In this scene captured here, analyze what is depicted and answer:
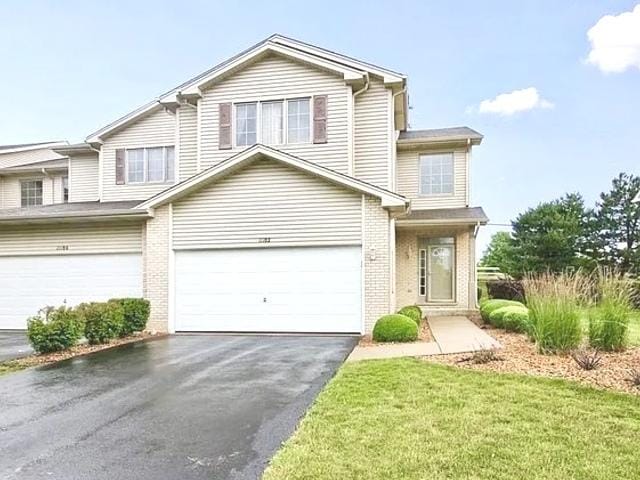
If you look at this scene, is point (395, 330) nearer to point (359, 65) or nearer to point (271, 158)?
point (271, 158)

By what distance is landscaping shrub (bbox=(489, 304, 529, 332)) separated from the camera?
38.3 ft

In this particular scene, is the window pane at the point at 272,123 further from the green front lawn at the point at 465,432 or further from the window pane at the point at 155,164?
the green front lawn at the point at 465,432

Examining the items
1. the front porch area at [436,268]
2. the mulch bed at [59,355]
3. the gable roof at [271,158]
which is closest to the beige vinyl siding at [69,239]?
the gable roof at [271,158]

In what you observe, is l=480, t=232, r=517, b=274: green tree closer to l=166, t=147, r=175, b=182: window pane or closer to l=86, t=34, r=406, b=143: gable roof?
l=86, t=34, r=406, b=143: gable roof

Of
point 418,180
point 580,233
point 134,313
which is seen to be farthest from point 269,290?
point 580,233

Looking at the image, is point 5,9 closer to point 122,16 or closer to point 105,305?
point 122,16

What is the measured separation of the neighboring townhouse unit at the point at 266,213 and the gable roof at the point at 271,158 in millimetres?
38

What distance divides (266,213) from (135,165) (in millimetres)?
6988

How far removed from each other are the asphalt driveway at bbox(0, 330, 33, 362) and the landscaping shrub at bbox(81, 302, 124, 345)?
120cm

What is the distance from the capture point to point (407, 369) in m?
7.82

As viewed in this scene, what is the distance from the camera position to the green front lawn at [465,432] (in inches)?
161

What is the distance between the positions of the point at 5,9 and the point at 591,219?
26779 mm

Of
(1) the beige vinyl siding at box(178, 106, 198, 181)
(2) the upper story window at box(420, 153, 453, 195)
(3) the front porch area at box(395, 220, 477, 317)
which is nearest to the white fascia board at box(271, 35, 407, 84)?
(1) the beige vinyl siding at box(178, 106, 198, 181)

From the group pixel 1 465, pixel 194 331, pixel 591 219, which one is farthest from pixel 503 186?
pixel 1 465
